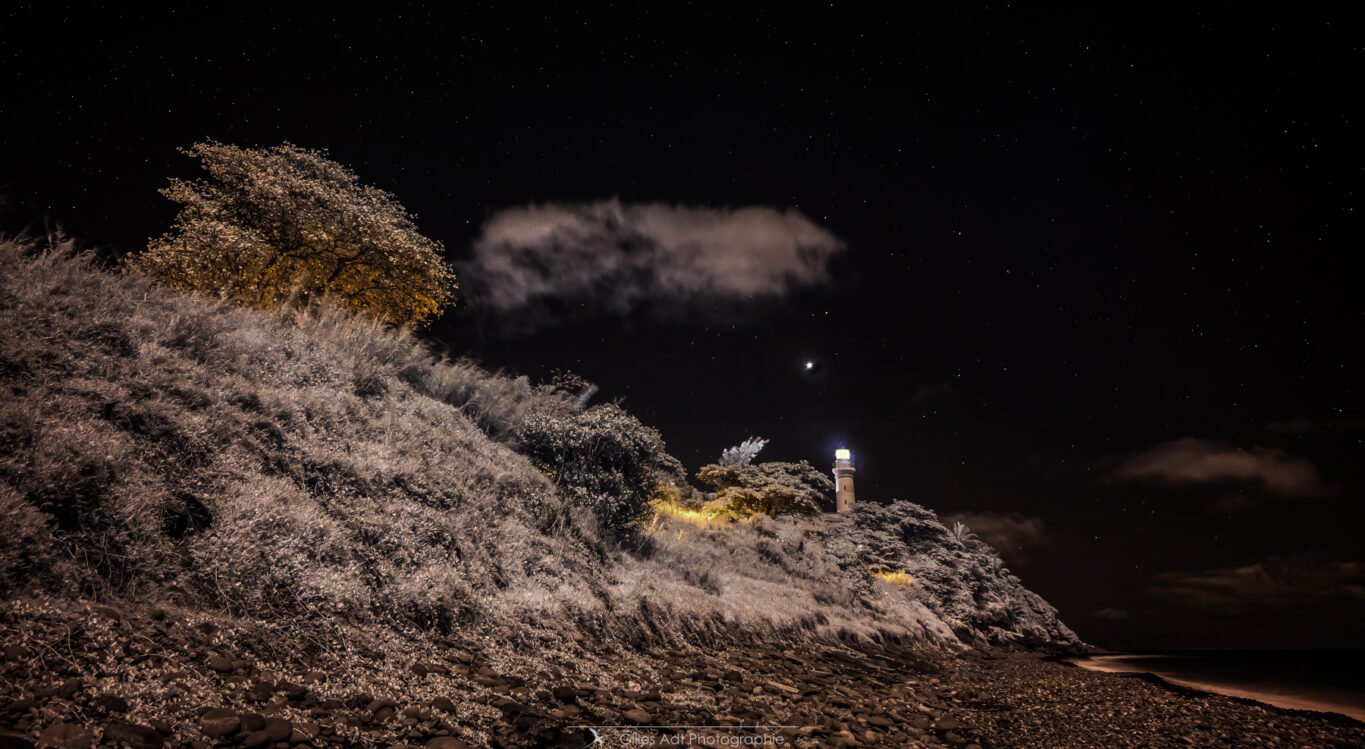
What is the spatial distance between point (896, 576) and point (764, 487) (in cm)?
675

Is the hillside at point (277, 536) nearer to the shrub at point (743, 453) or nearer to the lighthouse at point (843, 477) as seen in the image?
the shrub at point (743, 453)

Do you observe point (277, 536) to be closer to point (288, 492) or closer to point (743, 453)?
point (288, 492)

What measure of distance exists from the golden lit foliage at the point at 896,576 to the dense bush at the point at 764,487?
3.83 m

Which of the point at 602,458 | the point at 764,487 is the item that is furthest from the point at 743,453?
the point at 602,458

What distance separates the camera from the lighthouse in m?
47.9

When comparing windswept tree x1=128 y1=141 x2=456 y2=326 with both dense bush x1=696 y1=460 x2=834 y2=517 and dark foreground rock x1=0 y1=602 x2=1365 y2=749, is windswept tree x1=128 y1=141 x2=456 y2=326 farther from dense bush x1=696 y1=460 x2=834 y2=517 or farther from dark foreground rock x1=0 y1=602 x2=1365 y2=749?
dense bush x1=696 y1=460 x2=834 y2=517

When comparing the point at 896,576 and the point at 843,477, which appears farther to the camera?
the point at 843,477

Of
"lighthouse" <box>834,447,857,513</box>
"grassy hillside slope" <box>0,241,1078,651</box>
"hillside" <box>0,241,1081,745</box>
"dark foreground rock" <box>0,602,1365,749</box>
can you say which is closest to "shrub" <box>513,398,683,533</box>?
"hillside" <box>0,241,1081,745</box>

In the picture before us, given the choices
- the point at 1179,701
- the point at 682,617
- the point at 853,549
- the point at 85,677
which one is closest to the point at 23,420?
the point at 85,677

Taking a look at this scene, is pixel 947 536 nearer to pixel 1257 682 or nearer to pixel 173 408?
pixel 1257 682

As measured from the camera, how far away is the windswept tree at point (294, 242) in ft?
43.9

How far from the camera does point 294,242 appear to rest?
49.8ft

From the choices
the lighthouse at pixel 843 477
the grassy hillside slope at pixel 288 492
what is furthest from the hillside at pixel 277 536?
the lighthouse at pixel 843 477

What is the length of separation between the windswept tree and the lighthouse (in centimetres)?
4097
